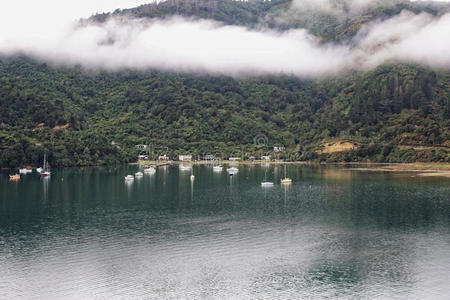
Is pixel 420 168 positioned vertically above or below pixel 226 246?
above

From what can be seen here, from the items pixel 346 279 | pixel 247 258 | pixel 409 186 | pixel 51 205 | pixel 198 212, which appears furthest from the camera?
pixel 409 186

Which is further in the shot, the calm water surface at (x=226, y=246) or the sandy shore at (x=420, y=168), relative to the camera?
the sandy shore at (x=420, y=168)

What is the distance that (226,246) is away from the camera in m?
53.1

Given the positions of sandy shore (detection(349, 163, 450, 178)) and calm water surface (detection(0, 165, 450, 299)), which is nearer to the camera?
calm water surface (detection(0, 165, 450, 299))

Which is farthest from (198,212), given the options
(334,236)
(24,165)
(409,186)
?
(24,165)

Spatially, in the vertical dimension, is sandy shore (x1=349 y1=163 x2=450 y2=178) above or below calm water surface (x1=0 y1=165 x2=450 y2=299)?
above

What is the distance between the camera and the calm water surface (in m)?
40.8

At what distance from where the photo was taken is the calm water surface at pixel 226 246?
40.8 meters

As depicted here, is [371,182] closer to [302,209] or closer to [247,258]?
[302,209]

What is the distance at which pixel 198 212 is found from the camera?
76.1 meters

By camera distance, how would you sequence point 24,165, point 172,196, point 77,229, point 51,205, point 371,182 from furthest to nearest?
point 24,165 → point 371,182 → point 172,196 → point 51,205 → point 77,229

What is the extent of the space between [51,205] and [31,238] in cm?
2767

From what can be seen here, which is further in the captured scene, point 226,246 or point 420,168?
point 420,168

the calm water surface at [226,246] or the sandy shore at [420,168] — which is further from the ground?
the sandy shore at [420,168]
